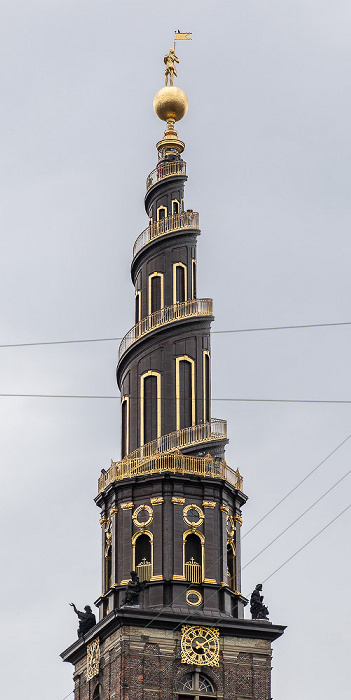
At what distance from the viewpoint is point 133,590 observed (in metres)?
95.0

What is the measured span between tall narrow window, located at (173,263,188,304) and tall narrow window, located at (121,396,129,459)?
550 cm

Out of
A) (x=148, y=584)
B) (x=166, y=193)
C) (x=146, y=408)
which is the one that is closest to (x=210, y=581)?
(x=148, y=584)

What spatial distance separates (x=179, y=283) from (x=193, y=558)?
14.7 metres

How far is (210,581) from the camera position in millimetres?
96500

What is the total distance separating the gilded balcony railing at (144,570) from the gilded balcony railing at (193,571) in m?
1.72

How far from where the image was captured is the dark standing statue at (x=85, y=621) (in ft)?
324

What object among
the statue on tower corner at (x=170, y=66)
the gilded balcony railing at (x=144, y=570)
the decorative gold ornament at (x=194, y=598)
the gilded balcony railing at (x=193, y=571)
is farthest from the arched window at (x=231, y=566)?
the statue on tower corner at (x=170, y=66)

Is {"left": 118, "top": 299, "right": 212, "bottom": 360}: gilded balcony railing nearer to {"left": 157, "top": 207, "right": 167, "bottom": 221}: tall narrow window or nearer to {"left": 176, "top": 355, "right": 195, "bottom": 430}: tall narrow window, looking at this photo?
{"left": 176, "top": 355, "right": 195, "bottom": 430}: tall narrow window

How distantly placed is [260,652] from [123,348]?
1711 cm

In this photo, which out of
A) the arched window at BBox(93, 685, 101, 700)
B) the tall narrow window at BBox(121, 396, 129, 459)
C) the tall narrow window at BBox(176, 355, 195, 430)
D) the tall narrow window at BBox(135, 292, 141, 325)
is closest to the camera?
the arched window at BBox(93, 685, 101, 700)

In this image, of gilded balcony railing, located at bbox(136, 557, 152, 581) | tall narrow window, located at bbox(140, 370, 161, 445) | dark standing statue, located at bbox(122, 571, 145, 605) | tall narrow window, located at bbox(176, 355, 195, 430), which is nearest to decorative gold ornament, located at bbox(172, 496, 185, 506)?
gilded balcony railing, located at bbox(136, 557, 152, 581)

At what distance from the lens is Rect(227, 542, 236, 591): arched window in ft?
323

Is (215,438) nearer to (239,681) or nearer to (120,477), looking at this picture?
(120,477)

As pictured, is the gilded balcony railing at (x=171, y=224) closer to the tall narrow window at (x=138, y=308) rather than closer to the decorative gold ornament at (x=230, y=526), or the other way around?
the tall narrow window at (x=138, y=308)
